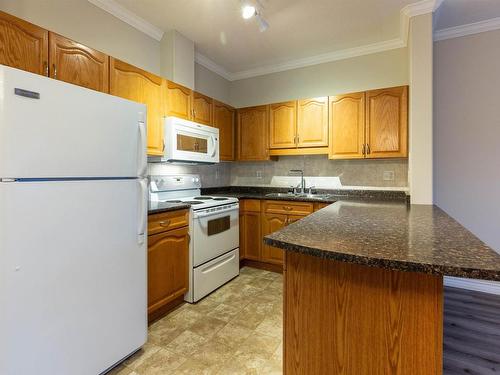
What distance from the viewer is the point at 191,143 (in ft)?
8.96

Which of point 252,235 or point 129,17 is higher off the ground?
point 129,17

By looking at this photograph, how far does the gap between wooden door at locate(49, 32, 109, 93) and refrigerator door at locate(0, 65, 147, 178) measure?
53 centimetres

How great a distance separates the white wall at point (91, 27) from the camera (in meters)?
1.86

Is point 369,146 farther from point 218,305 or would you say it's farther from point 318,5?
point 218,305

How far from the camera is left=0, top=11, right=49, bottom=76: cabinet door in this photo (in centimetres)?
146

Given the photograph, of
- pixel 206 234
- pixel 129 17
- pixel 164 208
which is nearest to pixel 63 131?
pixel 164 208

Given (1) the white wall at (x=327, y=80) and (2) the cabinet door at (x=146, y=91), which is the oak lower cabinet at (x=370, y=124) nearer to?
(1) the white wall at (x=327, y=80)

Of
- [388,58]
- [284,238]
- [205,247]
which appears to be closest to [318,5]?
[388,58]

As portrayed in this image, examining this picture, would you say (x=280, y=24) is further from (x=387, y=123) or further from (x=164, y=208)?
(x=164, y=208)

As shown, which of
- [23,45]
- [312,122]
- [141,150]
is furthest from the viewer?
[312,122]

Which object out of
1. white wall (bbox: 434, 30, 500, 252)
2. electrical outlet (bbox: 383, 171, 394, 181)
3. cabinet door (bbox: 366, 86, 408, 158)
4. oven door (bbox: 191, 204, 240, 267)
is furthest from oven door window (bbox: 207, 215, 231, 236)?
white wall (bbox: 434, 30, 500, 252)

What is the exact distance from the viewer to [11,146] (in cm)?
111

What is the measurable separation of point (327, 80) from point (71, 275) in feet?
10.9

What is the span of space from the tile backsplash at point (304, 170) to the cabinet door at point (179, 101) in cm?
59
